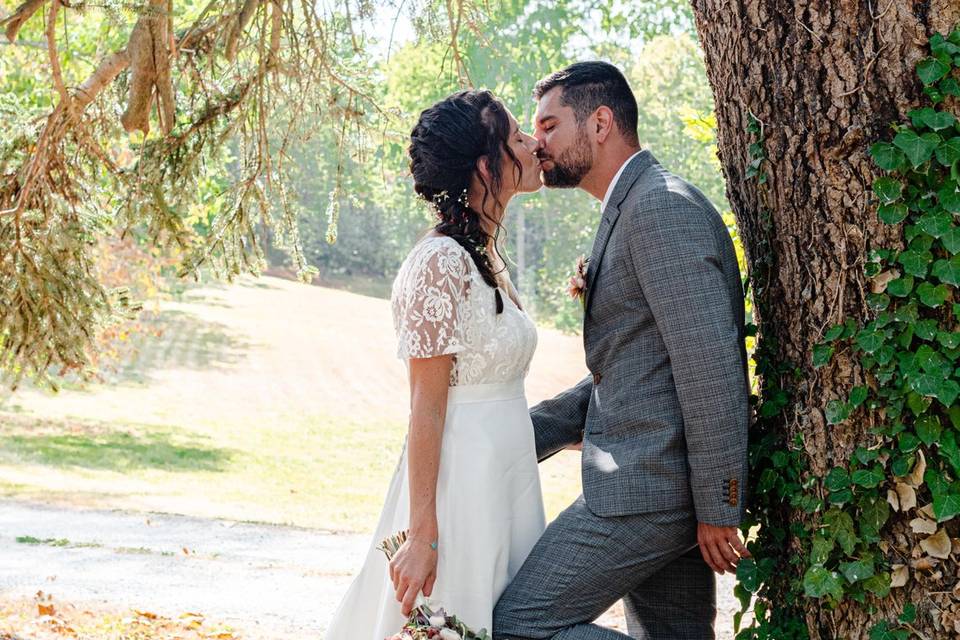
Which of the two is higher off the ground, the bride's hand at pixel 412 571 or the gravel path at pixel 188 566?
the bride's hand at pixel 412 571

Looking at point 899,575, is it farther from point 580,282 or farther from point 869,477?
point 580,282

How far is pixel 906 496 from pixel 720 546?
511 millimetres

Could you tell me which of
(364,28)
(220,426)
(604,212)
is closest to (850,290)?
(604,212)

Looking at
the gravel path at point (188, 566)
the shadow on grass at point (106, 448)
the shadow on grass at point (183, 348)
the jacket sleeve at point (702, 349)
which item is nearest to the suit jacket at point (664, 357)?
the jacket sleeve at point (702, 349)

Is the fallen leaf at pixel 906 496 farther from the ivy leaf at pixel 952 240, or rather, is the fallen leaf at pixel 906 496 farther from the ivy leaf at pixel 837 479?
the ivy leaf at pixel 952 240

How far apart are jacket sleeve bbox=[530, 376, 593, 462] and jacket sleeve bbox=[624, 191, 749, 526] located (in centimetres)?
68

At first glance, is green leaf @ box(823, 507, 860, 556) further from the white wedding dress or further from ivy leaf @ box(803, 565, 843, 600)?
the white wedding dress

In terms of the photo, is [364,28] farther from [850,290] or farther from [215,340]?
[215,340]

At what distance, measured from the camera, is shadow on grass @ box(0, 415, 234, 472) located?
1549 centimetres

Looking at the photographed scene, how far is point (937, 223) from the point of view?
2549mm

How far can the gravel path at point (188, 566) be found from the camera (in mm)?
6637

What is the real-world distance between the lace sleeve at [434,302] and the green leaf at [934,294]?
3.91ft

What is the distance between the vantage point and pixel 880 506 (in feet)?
8.79

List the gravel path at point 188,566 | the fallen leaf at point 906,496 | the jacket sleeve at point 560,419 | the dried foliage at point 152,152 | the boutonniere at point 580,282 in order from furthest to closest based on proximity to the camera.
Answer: the gravel path at point 188,566
the dried foliage at point 152,152
the jacket sleeve at point 560,419
the boutonniere at point 580,282
the fallen leaf at point 906,496
